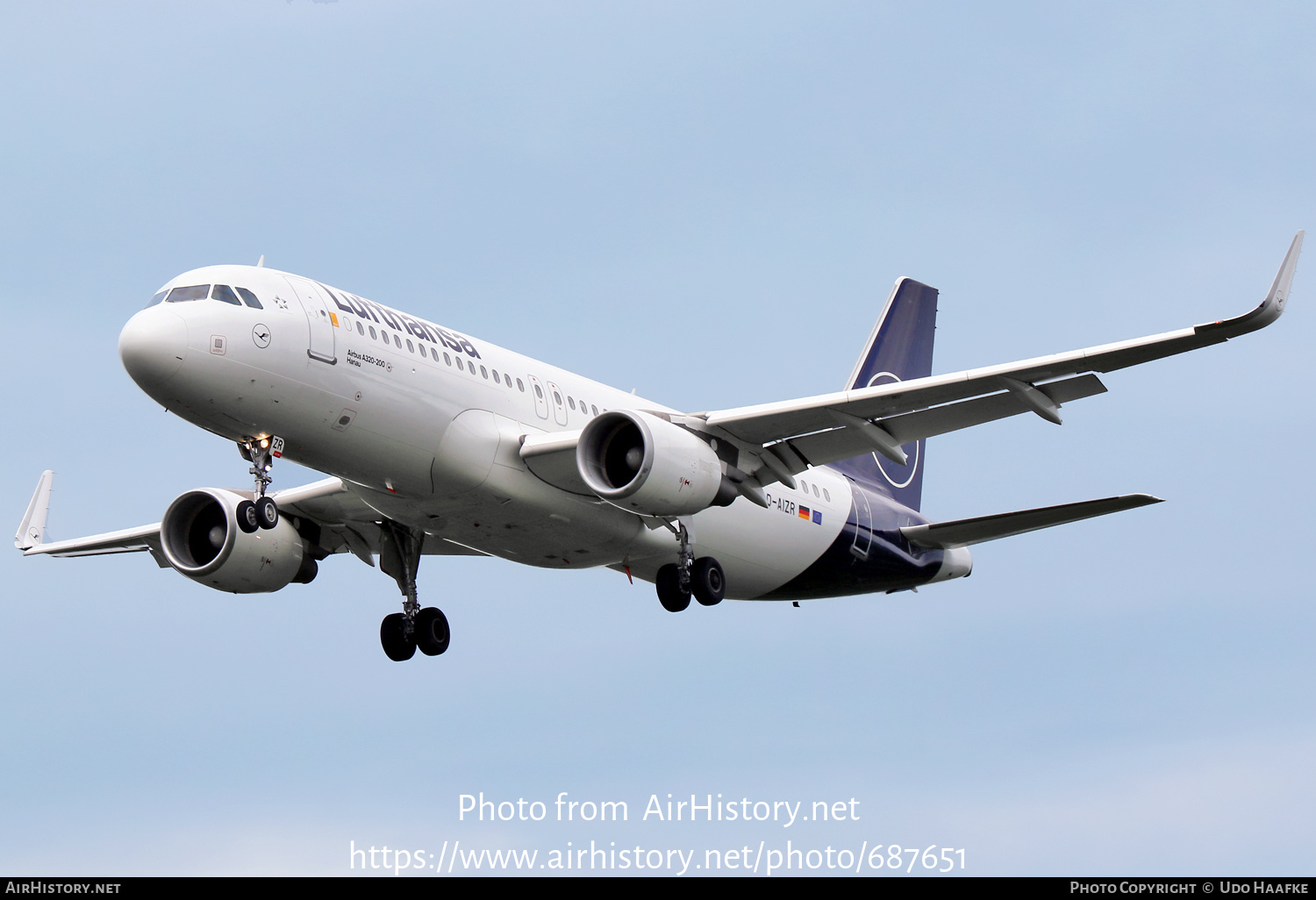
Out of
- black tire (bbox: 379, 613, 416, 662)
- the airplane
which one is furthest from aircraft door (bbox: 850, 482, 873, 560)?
black tire (bbox: 379, 613, 416, 662)

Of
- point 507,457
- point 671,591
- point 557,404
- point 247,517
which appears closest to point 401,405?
point 507,457

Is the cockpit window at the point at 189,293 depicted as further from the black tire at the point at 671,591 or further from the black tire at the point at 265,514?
the black tire at the point at 671,591

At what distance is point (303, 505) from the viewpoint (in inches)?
1318

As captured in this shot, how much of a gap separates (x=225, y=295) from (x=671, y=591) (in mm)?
9996

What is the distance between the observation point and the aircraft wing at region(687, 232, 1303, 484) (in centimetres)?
2677

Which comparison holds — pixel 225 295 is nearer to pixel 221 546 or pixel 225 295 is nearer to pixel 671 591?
pixel 221 546

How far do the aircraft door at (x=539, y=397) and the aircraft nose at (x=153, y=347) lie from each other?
7.00 meters

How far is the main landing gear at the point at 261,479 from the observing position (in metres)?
26.9

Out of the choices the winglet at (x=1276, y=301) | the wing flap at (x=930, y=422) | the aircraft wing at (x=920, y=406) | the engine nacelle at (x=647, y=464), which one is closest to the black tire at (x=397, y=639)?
the engine nacelle at (x=647, y=464)

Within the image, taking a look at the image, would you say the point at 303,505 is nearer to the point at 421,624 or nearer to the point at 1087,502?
the point at 421,624

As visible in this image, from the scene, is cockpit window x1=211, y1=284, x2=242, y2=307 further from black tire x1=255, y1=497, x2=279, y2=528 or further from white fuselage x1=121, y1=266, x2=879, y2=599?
black tire x1=255, y1=497, x2=279, y2=528

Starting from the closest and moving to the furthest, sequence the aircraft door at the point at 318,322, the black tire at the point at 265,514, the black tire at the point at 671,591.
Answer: the aircraft door at the point at 318,322 → the black tire at the point at 265,514 → the black tire at the point at 671,591

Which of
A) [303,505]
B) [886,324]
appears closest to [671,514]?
[303,505]

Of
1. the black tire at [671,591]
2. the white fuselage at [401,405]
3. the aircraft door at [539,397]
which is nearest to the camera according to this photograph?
the white fuselage at [401,405]
